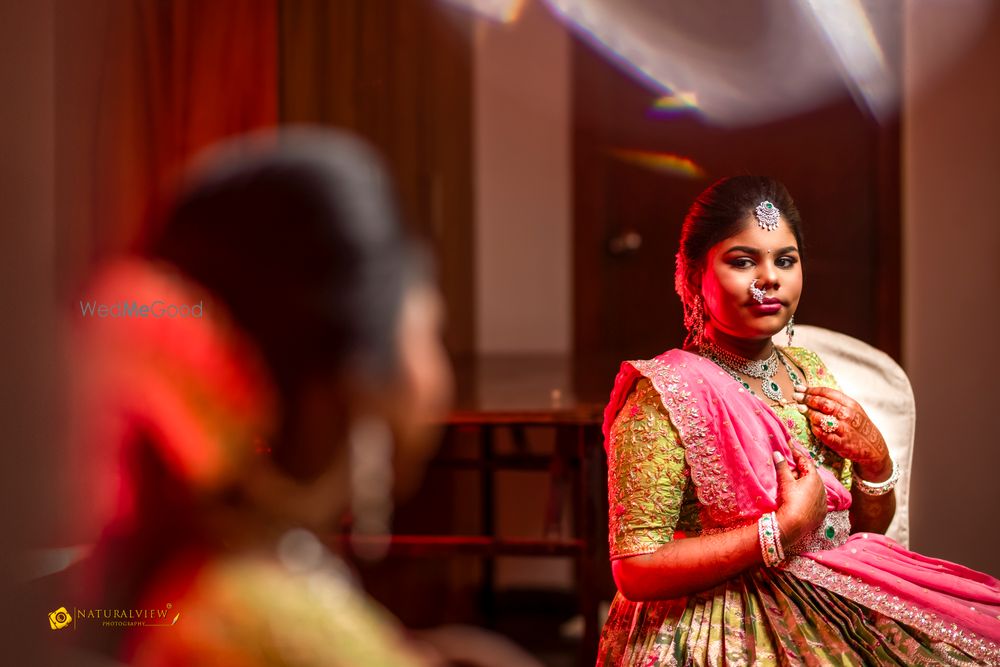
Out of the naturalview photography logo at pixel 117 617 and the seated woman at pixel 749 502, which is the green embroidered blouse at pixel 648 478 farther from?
the naturalview photography logo at pixel 117 617

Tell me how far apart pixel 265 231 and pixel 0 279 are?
0.47 m

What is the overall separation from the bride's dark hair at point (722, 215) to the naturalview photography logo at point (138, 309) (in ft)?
2.79

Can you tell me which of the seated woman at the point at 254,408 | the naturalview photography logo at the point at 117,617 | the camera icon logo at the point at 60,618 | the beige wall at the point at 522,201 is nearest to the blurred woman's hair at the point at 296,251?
the seated woman at the point at 254,408

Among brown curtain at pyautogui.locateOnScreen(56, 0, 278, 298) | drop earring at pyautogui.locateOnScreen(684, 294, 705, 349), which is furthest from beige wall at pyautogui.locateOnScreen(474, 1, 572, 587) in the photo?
drop earring at pyautogui.locateOnScreen(684, 294, 705, 349)

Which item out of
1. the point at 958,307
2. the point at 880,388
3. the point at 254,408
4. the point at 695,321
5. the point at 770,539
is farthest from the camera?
the point at 254,408

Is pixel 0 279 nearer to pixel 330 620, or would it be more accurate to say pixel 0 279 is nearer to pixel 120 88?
pixel 120 88

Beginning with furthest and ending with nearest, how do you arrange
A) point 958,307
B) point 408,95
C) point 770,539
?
point 408,95
point 958,307
point 770,539

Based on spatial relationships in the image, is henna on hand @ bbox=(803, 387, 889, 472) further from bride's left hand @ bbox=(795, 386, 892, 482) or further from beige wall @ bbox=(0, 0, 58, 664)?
beige wall @ bbox=(0, 0, 58, 664)

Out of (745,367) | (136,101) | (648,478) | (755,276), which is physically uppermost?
(136,101)

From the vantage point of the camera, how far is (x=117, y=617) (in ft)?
5.04

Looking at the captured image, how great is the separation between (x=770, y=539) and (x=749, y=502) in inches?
1.9

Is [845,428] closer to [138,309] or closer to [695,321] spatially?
[695,321]

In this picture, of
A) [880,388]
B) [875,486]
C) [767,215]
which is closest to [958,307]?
[880,388]

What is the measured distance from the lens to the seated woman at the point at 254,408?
5.05 feet
